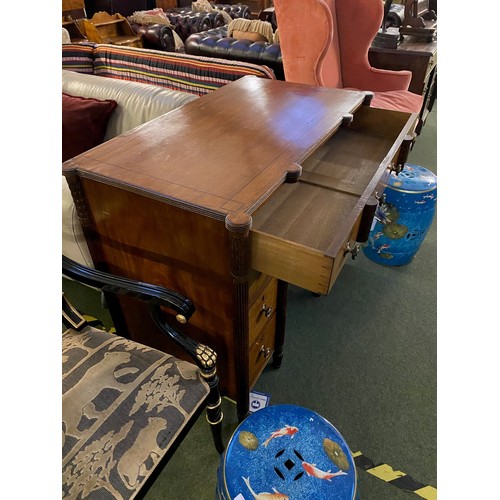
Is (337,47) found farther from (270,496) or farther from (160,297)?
(270,496)

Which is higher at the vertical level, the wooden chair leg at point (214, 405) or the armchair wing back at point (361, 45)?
the armchair wing back at point (361, 45)

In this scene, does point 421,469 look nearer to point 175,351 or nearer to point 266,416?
point 266,416

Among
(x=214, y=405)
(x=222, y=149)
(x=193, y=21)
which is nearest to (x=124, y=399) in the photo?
(x=214, y=405)

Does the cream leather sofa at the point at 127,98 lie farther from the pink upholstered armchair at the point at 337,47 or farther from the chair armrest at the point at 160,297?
the pink upholstered armchair at the point at 337,47

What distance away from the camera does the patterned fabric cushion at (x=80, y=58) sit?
6.91 feet

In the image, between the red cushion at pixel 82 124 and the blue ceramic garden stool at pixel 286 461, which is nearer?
the blue ceramic garden stool at pixel 286 461

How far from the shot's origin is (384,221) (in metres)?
1.71

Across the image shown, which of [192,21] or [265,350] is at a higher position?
[192,21]

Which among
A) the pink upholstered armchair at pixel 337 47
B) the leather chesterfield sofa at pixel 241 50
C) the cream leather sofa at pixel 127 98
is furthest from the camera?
the leather chesterfield sofa at pixel 241 50

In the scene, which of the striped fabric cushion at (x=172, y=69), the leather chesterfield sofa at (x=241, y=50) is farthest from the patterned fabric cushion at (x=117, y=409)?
the leather chesterfield sofa at (x=241, y=50)

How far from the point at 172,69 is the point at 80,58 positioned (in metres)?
0.73

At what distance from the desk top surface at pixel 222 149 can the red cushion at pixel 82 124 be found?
57 centimetres

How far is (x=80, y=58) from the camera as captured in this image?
83.1 inches

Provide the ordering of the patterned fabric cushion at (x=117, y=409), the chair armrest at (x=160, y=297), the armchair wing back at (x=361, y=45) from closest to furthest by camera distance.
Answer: the patterned fabric cushion at (x=117, y=409) → the chair armrest at (x=160, y=297) → the armchair wing back at (x=361, y=45)
